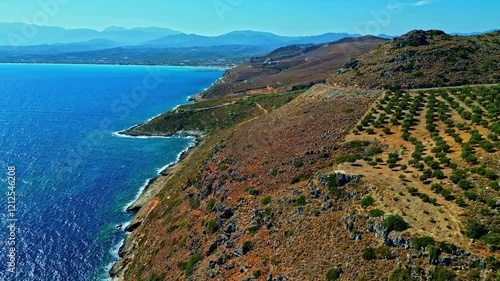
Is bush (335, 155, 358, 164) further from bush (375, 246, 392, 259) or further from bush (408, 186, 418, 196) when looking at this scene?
bush (375, 246, 392, 259)

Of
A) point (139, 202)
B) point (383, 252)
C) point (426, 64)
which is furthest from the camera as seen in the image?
point (426, 64)

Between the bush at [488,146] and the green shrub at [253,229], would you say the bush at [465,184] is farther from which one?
the green shrub at [253,229]

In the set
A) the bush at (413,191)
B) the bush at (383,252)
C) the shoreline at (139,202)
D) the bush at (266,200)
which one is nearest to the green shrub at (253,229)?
the bush at (266,200)

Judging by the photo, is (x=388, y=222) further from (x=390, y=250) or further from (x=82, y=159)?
(x=82, y=159)

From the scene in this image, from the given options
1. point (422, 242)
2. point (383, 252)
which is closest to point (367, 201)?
point (383, 252)

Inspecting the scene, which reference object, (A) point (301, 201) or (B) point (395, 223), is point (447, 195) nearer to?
(B) point (395, 223)

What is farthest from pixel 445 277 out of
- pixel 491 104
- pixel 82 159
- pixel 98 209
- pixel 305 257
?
pixel 82 159

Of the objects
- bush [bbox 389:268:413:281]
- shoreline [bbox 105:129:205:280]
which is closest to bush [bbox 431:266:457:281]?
bush [bbox 389:268:413:281]
